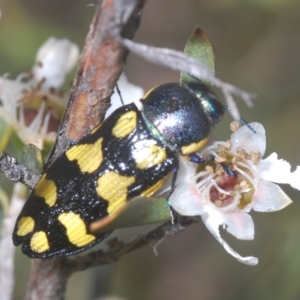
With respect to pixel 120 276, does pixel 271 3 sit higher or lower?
higher

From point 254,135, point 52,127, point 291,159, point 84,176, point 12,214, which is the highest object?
point 254,135

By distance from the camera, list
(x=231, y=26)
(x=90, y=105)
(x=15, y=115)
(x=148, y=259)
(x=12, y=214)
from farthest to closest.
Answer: (x=231, y=26), (x=148, y=259), (x=15, y=115), (x=12, y=214), (x=90, y=105)

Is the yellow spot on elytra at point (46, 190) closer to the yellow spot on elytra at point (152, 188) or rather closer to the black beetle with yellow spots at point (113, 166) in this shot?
the black beetle with yellow spots at point (113, 166)

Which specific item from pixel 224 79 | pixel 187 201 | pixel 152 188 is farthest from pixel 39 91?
pixel 224 79

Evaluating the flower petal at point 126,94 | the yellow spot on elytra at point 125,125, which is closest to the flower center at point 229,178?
the yellow spot on elytra at point 125,125

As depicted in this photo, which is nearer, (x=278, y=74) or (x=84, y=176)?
(x=84, y=176)

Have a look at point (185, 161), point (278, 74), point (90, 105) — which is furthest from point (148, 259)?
point (90, 105)

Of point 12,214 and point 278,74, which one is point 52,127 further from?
point 278,74

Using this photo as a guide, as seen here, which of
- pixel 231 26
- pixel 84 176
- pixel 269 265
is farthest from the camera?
pixel 231 26
